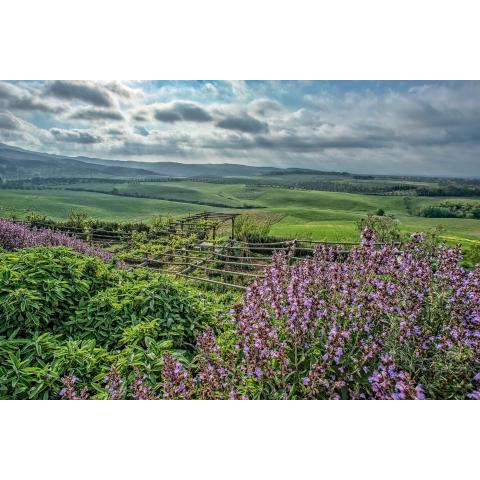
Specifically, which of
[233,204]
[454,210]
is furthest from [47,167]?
[454,210]

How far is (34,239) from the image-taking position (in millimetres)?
4855

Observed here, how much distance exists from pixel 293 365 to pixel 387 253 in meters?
0.95

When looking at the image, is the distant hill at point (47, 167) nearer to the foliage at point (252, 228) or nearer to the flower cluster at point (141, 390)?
the foliage at point (252, 228)

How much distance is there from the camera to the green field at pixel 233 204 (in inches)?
198

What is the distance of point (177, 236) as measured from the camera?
6.21m

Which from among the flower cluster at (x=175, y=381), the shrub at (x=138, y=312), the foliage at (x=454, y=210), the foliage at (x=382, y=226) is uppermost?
the foliage at (x=454, y=210)

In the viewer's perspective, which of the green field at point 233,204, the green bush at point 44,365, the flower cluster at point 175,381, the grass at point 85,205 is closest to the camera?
the flower cluster at point 175,381

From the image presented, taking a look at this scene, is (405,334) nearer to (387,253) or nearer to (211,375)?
(387,253)

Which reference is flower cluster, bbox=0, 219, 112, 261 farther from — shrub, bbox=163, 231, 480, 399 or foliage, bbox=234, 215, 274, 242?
shrub, bbox=163, 231, 480, 399

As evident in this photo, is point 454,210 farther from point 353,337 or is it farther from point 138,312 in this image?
point 138,312

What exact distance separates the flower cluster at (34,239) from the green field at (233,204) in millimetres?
394

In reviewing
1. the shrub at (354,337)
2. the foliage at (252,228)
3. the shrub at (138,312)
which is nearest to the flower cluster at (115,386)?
the shrub at (354,337)

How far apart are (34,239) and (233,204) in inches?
116

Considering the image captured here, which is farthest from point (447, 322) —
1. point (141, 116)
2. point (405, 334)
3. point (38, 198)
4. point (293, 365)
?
point (38, 198)
